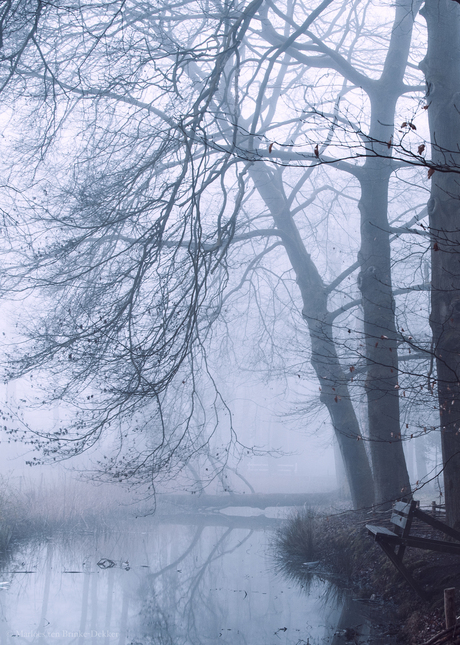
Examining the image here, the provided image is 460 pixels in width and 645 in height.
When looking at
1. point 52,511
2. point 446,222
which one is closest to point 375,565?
point 446,222

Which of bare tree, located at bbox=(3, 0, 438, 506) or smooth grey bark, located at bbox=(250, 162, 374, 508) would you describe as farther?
smooth grey bark, located at bbox=(250, 162, 374, 508)

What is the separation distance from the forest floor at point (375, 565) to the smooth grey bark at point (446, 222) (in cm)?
70

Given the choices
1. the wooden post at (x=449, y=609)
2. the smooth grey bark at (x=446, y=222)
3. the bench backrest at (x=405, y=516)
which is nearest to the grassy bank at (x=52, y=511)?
the bench backrest at (x=405, y=516)

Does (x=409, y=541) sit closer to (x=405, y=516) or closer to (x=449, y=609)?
(x=405, y=516)

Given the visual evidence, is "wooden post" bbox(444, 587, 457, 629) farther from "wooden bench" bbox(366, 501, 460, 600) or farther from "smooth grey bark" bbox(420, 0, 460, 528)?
"smooth grey bark" bbox(420, 0, 460, 528)

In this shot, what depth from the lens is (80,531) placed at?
48.0 feet

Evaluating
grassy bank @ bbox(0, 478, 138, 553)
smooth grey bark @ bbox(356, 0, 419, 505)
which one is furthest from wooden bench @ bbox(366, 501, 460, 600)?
grassy bank @ bbox(0, 478, 138, 553)

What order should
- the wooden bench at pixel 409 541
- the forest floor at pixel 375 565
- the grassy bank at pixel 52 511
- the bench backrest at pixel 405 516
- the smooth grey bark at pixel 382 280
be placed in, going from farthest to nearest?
1. the grassy bank at pixel 52 511
2. the smooth grey bark at pixel 382 280
3. the bench backrest at pixel 405 516
4. the wooden bench at pixel 409 541
5. the forest floor at pixel 375 565

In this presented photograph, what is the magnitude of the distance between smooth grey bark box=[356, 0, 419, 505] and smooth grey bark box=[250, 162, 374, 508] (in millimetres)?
922

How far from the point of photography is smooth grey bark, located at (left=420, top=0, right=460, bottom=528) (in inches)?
264

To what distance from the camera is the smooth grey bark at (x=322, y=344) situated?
11550mm

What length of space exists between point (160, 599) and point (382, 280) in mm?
6567

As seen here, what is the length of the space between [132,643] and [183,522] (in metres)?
11.7

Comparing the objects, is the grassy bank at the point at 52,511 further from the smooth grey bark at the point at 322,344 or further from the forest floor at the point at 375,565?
the smooth grey bark at the point at 322,344
